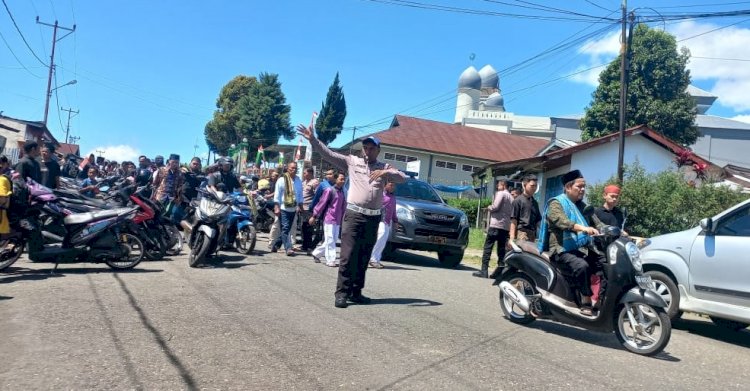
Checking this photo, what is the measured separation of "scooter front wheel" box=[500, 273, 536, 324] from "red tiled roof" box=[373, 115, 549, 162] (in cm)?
3215

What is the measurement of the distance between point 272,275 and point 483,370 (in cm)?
459

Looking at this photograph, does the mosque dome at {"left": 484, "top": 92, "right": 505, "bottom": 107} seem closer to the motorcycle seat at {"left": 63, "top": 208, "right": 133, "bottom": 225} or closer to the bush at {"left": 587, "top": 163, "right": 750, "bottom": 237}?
the bush at {"left": 587, "top": 163, "right": 750, "bottom": 237}

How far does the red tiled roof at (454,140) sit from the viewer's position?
4050 cm

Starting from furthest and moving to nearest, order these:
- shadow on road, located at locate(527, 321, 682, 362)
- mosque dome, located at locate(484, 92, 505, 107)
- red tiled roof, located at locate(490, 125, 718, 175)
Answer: mosque dome, located at locate(484, 92, 505, 107)
red tiled roof, located at locate(490, 125, 718, 175)
shadow on road, located at locate(527, 321, 682, 362)

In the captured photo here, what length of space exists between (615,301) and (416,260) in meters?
7.22

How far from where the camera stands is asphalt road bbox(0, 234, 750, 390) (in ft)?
13.3

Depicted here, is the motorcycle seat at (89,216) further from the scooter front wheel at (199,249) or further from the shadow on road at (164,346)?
the shadow on road at (164,346)

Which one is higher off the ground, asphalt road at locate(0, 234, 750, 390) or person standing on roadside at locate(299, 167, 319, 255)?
person standing on roadside at locate(299, 167, 319, 255)

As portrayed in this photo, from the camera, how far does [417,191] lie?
12.2 metres

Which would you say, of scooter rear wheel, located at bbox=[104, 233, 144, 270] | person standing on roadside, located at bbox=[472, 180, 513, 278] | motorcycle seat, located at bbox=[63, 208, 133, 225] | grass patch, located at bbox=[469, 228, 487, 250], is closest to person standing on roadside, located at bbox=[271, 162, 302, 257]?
scooter rear wheel, located at bbox=[104, 233, 144, 270]

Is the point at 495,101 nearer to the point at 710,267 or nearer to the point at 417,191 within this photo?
the point at 417,191

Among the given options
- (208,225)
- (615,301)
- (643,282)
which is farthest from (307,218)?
(643,282)

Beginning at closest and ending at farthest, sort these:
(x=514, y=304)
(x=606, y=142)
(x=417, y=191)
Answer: (x=514, y=304), (x=417, y=191), (x=606, y=142)

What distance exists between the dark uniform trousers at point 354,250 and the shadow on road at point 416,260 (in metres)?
4.87
